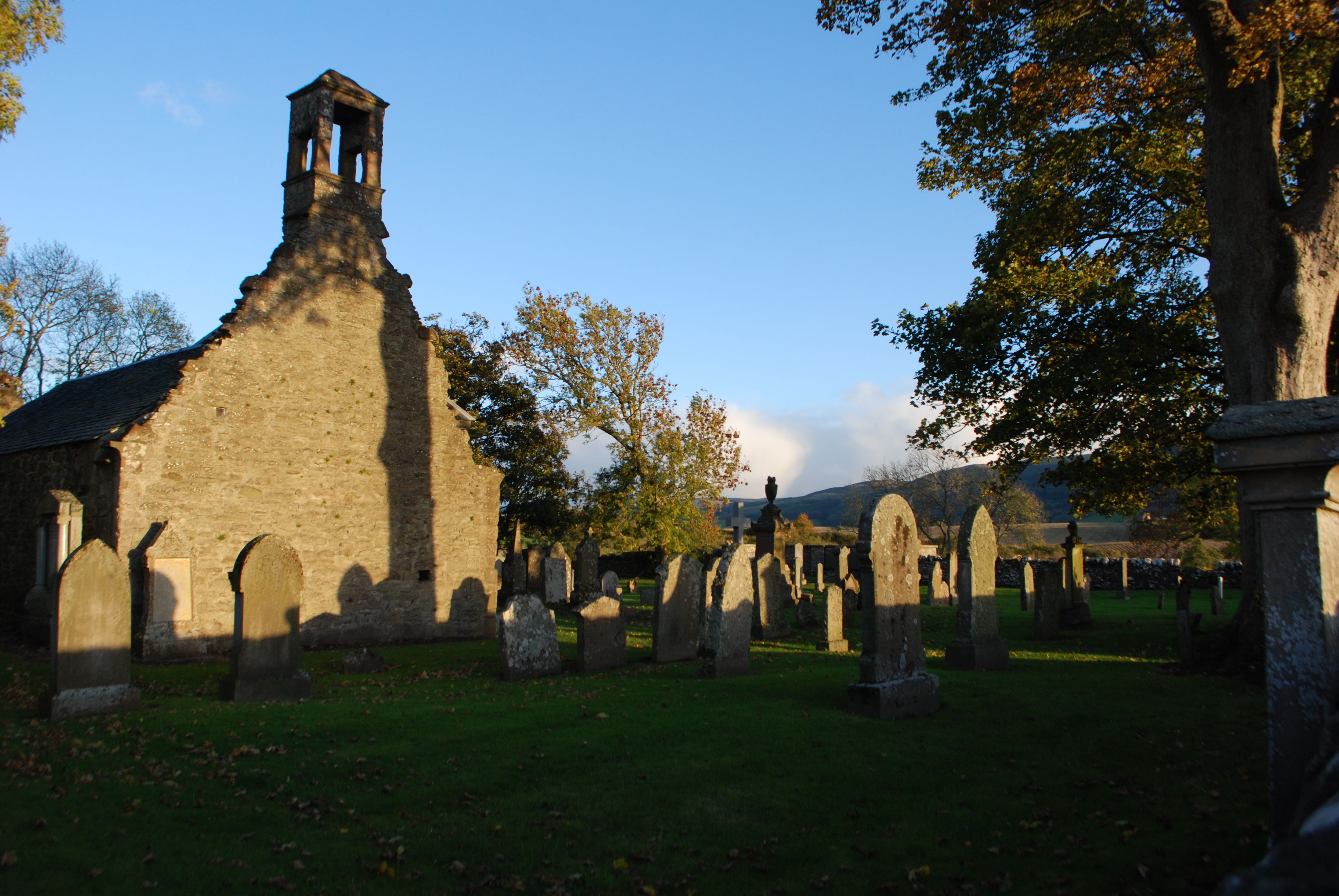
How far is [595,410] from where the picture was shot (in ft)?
104

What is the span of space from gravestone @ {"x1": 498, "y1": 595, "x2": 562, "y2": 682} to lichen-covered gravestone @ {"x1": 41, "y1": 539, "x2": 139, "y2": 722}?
4.59 m

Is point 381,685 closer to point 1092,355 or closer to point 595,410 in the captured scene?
point 1092,355

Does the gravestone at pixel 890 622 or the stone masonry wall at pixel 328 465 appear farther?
the stone masonry wall at pixel 328 465

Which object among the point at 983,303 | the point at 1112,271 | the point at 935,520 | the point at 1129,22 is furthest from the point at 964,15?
the point at 935,520

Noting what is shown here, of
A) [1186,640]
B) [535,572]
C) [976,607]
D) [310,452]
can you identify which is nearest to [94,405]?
[310,452]

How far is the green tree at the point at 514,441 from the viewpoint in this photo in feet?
106

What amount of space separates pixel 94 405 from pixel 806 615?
1691cm

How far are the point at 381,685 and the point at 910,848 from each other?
8.86 meters

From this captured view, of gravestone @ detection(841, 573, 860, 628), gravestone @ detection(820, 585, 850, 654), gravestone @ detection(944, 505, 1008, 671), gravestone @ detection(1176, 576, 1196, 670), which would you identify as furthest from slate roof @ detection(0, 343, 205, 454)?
gravestone @ detection(1176, 576, 1196, 670)

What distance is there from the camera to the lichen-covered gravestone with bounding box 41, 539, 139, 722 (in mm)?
8781

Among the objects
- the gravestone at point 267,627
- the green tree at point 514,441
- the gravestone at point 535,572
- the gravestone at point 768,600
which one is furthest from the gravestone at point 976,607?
the green tree at point 514,441

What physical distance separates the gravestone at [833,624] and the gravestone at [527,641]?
15.7ft

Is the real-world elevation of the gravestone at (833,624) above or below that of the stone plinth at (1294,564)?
below

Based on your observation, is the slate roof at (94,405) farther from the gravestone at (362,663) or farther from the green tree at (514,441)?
the green tree at (514,441)
